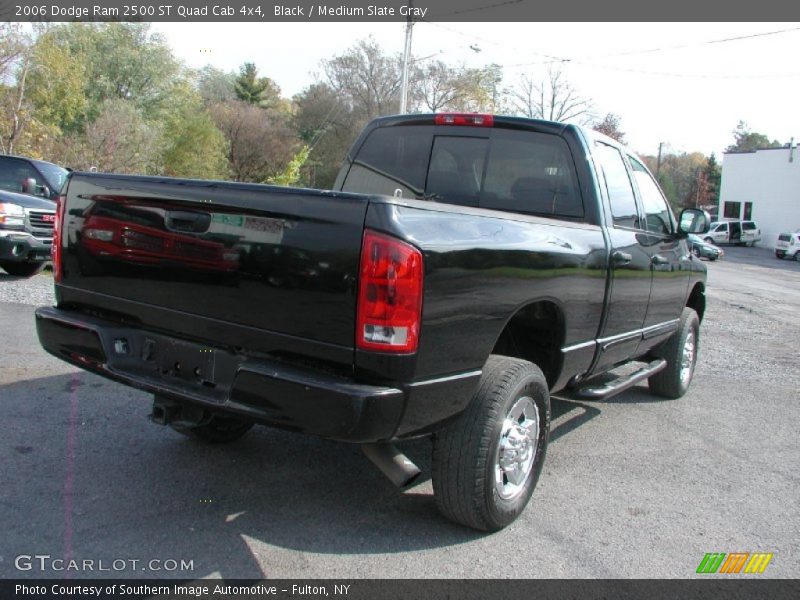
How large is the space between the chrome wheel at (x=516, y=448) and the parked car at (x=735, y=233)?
4859cm

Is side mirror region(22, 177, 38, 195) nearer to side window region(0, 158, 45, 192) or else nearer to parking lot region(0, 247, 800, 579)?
side window region(0, 158, 45, 192)

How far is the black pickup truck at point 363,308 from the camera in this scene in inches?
106

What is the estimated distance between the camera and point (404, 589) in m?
2.88

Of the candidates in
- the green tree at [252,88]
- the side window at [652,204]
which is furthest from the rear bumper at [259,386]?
the green tree at [252,88]

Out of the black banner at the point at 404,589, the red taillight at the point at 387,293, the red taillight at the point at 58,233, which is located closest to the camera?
the red taillight at the point at 387,293

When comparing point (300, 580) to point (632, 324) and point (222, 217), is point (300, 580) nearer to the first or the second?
point (222, 217)

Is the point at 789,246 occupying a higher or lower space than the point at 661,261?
higher

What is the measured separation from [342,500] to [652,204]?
3339 millimetres

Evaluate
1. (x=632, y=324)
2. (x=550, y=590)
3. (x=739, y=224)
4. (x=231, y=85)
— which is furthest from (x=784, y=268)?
(x=231, y=85)

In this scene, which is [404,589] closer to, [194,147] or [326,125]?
[194,147]

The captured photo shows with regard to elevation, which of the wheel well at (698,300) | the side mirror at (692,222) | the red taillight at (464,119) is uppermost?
the red taillight at (464,119)

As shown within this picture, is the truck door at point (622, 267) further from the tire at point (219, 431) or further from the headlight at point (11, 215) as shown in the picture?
the headlight at point (11, 215)

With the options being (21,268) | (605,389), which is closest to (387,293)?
(605,389)

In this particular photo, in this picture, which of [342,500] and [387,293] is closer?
[387,293]
